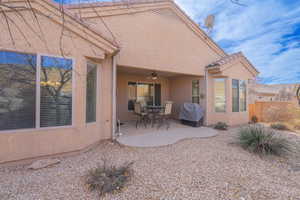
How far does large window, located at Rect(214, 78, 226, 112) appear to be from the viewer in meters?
7.64

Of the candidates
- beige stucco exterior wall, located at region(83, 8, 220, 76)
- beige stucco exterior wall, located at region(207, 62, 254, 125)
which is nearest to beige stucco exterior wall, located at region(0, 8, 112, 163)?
beige stucco exterior wall, located at region(83, 8, 220, 76)

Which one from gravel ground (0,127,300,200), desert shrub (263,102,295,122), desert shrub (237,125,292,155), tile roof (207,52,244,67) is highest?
tile roof (207,52,244,67)

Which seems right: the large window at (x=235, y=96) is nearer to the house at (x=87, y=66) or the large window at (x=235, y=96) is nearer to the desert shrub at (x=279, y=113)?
the house at (x=87, y=66)

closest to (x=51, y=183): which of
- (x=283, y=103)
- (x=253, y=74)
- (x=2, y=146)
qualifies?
(x=2, y=146)

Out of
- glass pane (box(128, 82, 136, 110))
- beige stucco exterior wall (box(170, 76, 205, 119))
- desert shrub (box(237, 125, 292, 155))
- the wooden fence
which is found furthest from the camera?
the wooden fence

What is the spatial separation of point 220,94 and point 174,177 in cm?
633

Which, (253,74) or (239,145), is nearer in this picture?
(239,145)

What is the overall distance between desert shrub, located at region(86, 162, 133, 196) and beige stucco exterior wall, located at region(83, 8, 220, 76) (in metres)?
3.96

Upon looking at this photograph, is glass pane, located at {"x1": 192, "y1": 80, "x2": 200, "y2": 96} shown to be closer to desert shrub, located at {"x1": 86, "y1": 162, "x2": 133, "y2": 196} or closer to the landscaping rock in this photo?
desert shrub, located at {"x1": 86, "y1": 162, "x2": 133, "y2": 196}

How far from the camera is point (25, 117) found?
129 inches

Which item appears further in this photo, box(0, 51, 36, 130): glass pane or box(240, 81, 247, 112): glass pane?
box(240, 81, 247, 112): glass pane

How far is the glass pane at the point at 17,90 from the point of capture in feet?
10.2

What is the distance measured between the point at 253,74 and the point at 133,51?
787 cm

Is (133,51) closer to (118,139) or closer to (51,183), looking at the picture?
(118,139)
